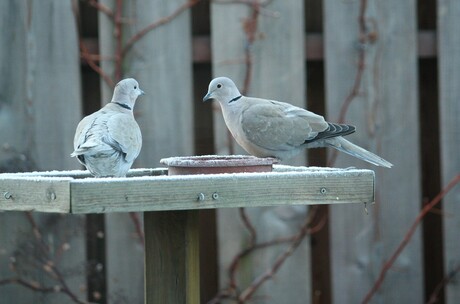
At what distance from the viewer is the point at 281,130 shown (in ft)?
12.2

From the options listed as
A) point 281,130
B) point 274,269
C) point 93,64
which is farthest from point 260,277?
point 93,64

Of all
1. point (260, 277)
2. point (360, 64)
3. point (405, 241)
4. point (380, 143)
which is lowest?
point (260, 277)

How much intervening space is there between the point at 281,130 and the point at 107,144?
0.84 m

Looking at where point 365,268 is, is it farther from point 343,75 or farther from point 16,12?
point 16,12

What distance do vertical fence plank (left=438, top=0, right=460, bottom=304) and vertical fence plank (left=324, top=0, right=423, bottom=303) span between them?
12 centimetres

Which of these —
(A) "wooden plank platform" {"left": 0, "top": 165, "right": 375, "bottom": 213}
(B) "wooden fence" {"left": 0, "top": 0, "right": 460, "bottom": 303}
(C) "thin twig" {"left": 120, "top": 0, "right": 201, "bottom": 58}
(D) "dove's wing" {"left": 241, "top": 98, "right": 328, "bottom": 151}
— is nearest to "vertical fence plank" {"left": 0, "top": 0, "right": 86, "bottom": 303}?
(B) "wooden fence" {"left": 0, "top": 0, "right": 460, "bottom": 303}

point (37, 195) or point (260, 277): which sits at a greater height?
point (37, 195)

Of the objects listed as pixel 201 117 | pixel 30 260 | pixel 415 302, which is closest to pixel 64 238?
pixel 30 260

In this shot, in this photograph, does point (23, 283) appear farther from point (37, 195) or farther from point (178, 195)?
point (178, 195)

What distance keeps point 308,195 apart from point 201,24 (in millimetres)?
1906

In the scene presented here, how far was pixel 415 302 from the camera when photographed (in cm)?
442

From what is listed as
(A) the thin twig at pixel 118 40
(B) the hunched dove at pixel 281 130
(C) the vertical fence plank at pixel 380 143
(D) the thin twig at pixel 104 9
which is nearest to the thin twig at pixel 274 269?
(C) the vertical fence plank at pixel 380 143

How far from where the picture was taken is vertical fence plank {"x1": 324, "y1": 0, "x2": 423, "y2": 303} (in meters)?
4.41

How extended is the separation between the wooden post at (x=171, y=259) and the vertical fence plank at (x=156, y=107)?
1.16m
